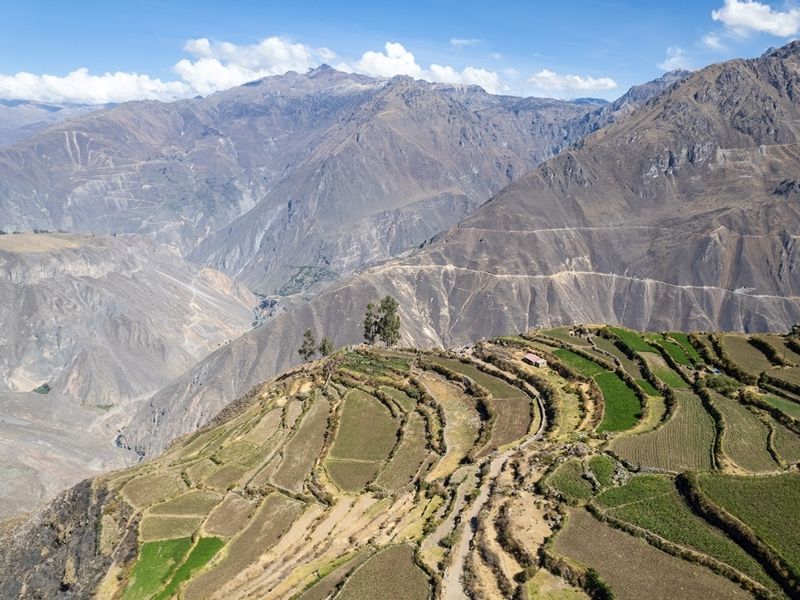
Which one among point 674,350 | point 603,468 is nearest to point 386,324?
point 674,350

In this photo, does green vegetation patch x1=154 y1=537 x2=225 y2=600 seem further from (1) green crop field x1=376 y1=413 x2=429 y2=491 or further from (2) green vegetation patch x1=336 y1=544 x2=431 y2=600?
(2) green vegetation patch x1=336 y1=544 x2=431 y2=600

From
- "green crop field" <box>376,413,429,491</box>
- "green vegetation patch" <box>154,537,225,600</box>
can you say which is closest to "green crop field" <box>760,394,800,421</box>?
"green crop field" <box>376,413,429,491</box>

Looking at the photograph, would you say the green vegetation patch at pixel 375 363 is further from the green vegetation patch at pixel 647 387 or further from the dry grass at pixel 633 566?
the dry grass at pixel 633 566

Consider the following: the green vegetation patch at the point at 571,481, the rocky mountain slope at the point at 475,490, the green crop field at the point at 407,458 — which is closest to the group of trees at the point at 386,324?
the rocky mountain slope at the point at 475,490

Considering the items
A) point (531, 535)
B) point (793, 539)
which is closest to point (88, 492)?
point (531, 535)

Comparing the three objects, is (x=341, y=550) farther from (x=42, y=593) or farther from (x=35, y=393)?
(x=35, y=393)

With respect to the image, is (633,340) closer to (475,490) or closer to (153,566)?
(475,490)
